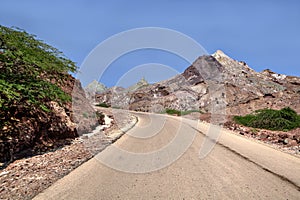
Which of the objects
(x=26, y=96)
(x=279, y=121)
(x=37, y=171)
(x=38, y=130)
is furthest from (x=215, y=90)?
(x=37, y=171)

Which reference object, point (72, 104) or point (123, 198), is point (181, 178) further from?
point (72, 104)

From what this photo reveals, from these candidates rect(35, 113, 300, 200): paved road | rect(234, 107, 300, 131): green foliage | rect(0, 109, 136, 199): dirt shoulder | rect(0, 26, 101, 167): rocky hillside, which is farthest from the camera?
rect(234, 107, 300, 131): green foliage

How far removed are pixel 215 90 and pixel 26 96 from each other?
52657mm

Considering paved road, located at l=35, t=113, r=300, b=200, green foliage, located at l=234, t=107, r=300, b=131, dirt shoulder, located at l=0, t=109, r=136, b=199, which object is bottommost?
dirt shoulder, located at l=0, t=109, r=136, b=199

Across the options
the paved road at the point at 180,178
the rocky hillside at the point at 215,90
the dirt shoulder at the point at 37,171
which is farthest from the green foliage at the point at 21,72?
the rocky hillside at the point at 215,90

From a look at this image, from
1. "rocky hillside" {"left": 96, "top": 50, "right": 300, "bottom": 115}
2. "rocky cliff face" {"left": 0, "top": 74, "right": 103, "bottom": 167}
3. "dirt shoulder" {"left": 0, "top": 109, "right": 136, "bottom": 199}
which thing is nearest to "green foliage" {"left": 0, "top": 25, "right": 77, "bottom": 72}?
"rocky cliff face" {"left": 0, "top": 74, "right": 103, "bottom": 167}

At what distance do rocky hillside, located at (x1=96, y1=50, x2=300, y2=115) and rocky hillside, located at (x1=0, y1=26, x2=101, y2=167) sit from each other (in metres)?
32.1

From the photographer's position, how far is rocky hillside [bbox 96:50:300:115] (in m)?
46.0

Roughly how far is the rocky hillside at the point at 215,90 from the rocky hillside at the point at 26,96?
32.1 m

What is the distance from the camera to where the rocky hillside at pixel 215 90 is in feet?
151

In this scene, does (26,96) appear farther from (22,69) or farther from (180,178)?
(180,178)

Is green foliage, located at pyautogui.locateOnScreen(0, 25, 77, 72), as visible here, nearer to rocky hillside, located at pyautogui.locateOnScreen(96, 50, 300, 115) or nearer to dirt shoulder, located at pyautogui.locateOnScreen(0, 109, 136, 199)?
dirt shoulder, located at pyautogui.locateOnScreen(0, 109, 136, 199)

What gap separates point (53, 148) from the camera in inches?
329

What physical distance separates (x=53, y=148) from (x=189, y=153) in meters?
5.01
